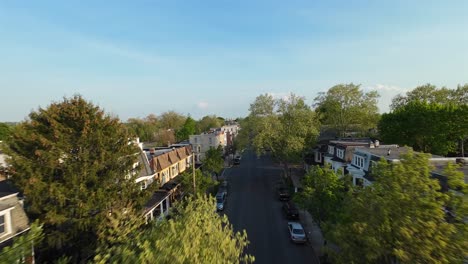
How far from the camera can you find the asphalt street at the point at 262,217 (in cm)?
2072

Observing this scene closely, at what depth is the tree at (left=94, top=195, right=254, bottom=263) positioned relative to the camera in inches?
279

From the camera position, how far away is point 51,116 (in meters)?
15.1

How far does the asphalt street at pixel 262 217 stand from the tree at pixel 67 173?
11.8 m

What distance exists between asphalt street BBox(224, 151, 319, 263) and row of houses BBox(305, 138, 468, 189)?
7.30 m

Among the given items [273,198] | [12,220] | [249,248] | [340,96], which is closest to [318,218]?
[249,248]

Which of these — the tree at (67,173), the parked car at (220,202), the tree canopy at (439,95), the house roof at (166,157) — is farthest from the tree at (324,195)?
the tree canopy at (439,95)

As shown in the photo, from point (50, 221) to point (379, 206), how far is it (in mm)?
15707

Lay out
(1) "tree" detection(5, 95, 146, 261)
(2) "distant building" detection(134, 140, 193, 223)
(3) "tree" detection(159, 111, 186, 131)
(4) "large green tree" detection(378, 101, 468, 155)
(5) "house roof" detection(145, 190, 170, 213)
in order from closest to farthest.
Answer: (1) "tree" detection(5, 95, 146, 261) < (5) "house roof" detection(145, 190, 170, 213) < (2) "distant building" detection(134, 140, 193, 223) < (4) "large green tree" detection(378, 101, 468, 155) < (3) "tree" detection(159, 111, 186, 131)

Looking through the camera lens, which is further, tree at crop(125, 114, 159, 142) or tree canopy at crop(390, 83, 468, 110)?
tree at crop(125, 114, 159, 142)

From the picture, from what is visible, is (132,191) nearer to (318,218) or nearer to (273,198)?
(318,218)

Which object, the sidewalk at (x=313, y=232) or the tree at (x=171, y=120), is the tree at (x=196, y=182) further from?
the tree at (x=171, y=120)

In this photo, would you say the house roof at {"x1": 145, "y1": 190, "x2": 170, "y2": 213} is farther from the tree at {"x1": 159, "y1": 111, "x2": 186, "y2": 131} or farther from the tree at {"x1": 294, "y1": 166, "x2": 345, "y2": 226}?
the tree at {"x1": 159, "y1": 111, "x2": 186, "y2": 131}

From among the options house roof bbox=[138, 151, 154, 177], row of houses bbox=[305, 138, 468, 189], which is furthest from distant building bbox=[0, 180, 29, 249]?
row of houses bbox=[305, 138, 468, 189]

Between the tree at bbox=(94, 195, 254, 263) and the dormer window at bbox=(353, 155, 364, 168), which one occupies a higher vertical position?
the tree at bbox=(94, 195, 254, 263)
